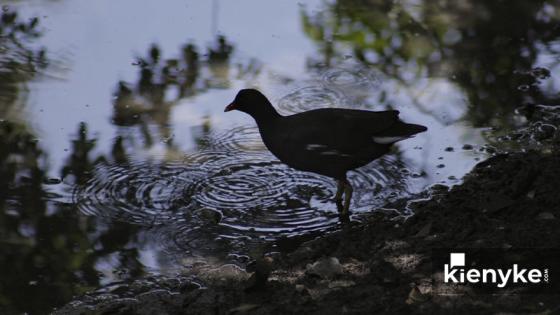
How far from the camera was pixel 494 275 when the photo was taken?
523 centimetres

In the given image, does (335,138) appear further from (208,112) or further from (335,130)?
(208,112)

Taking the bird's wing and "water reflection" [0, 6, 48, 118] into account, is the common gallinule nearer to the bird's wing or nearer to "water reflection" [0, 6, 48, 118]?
the bird's wing

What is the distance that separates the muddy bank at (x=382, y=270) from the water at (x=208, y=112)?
10.5 inches

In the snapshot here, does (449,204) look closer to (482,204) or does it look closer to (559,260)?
(482,204)

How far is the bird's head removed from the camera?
22.5ft

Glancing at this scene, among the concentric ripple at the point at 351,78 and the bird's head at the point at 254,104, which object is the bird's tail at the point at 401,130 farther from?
the concentric ripple at the point at 351,78

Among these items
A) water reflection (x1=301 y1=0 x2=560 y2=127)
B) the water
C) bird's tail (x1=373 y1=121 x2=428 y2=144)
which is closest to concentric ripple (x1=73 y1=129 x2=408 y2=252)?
the water

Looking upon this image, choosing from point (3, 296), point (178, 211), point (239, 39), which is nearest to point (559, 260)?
point (178, 211)

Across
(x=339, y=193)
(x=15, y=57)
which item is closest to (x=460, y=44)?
(x=339, y=193)

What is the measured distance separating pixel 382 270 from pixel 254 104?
6.32ft

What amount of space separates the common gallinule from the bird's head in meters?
0.07

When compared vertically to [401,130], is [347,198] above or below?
below

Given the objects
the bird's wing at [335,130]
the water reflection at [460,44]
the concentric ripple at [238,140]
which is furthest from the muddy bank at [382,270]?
the water reflection at [460,44]

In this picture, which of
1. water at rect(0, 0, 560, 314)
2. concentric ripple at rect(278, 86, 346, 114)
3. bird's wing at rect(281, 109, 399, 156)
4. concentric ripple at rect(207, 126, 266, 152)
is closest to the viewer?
water at rect(0, 0, 560, 314)
